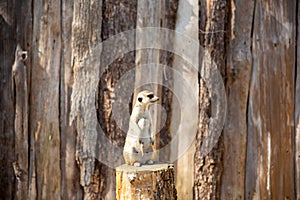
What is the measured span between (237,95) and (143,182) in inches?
44.0

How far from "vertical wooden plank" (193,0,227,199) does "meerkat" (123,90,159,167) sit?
81cm

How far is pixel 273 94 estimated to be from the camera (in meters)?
→ 3.53

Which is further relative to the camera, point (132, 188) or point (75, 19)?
point (75, 19)

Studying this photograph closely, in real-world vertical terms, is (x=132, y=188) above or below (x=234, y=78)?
below

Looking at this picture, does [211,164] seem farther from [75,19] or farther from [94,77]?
[75,19]

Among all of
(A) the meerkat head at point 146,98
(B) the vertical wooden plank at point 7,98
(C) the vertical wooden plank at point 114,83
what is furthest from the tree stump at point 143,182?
(B) the vertical wooden plank at point 7,98

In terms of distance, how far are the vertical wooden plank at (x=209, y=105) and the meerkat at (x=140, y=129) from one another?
813mm

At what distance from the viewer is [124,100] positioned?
355cm

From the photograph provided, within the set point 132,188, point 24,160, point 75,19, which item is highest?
point 75,19

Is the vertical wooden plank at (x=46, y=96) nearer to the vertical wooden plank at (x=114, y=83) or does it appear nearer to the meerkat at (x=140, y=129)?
the vertical wooden plank at (x=114, y=83)

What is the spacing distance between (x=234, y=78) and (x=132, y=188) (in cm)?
119

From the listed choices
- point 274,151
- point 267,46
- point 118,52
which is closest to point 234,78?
point 267,46

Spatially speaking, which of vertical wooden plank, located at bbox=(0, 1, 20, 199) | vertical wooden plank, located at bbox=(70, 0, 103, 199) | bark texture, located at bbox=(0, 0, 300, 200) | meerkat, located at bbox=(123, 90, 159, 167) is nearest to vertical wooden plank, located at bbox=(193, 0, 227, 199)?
bark texture, located at bbox=(0, 0, 300, 200)

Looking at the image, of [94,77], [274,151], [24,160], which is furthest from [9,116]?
[274,151]
